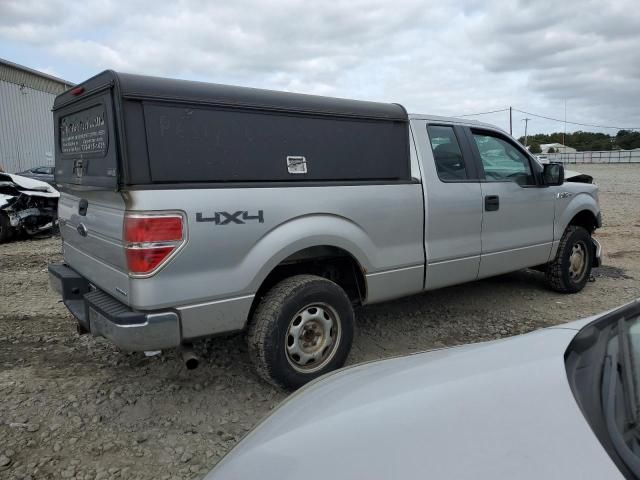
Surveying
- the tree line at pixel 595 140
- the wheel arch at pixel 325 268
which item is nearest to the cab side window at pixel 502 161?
the wheel arch at pixel 325 268

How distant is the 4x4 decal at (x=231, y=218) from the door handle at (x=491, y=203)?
7.65ft

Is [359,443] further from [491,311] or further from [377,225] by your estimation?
[491,311]

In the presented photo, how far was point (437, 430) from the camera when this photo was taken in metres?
1.43

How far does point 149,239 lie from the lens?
2.79m

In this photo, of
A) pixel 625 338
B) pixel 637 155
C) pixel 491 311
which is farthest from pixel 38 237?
pixel 637 155

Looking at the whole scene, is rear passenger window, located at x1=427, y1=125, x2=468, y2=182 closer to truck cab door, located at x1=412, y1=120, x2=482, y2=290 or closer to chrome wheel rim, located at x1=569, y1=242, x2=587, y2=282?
truck cab door, located at x1=412, y1=120, x2=482, y2=290

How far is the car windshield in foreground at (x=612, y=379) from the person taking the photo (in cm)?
127

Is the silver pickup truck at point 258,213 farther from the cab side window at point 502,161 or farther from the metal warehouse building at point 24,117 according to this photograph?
the metal warehouse building at point 24,117

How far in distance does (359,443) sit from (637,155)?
70.5 metres

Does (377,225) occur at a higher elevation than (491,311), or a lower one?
higher

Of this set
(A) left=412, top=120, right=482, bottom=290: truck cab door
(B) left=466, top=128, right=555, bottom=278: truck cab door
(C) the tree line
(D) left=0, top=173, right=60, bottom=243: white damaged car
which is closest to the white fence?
(C) the tree line

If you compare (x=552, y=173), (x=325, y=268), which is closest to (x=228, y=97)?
(x=325, y=268)

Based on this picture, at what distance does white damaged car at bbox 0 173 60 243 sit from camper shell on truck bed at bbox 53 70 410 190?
656cm

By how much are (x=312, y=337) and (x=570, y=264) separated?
146 inches
